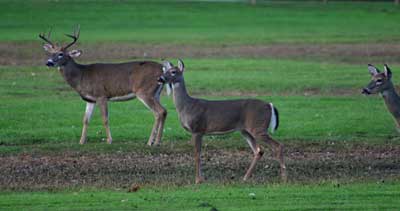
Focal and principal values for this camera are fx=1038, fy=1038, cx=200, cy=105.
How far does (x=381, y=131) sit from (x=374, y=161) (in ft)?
10.7

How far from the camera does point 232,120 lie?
51.0 ft

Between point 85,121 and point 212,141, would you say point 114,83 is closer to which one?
point 85,121

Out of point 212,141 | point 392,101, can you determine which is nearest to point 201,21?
point 212,141

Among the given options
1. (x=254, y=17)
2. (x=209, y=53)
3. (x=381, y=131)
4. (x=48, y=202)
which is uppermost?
(x=254, y=17)

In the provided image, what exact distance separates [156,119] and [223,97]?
19.9ft

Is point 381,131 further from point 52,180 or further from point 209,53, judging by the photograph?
point 209,53

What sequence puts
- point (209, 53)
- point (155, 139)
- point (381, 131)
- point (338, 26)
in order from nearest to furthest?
point (155, 139) → point (381, 131) → point (209, 53) → point (338, 26)

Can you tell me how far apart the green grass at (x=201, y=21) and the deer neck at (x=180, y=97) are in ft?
78.3

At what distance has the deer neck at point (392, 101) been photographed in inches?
697

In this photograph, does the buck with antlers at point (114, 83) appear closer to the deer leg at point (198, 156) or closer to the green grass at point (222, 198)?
the deer leg at point (198, 156)

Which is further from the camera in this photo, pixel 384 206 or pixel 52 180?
pixel 52 180

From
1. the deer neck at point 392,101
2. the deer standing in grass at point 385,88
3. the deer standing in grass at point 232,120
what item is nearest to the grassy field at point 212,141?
the deer standing in grass at point 232,120

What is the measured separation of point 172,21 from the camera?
50.2 meters

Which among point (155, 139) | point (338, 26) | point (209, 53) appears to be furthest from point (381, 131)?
point (338, 26)
